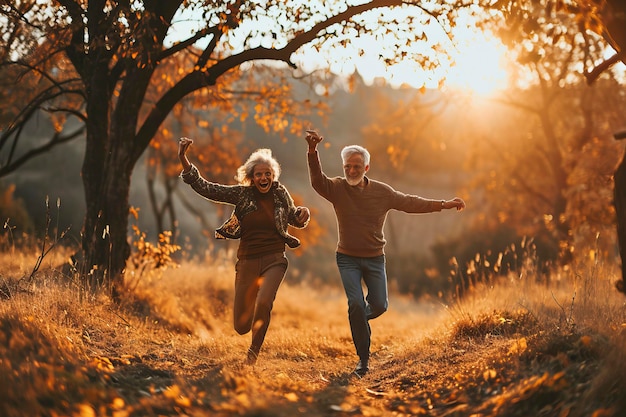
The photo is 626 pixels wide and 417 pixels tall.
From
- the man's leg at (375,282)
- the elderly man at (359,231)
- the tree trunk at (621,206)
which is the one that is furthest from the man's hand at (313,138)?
the tree trunk at (621,206)

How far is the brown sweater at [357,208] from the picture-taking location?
710 centimetres

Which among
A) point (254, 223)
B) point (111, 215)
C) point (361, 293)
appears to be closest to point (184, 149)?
point (254, 223)

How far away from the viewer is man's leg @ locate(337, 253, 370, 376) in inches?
273

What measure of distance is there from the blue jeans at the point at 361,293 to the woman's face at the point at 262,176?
1043mm

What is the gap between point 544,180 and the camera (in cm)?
2258

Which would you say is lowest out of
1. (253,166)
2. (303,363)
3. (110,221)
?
(303,363)

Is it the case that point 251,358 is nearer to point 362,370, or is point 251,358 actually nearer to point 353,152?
point 362,370

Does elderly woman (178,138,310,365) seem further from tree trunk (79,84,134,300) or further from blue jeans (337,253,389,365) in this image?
tree trunk (79,84,134,300)

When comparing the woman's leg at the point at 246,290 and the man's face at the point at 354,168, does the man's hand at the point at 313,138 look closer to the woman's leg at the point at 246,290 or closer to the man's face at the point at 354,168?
the man's face at the point at 354,168

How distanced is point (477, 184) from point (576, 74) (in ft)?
24.6

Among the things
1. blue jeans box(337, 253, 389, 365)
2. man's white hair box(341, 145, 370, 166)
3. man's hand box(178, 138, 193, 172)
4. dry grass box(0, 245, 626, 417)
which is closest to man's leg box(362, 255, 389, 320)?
blue jeans box(337, 253, 389, 365)

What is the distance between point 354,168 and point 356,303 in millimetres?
1372

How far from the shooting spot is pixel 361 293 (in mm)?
6980

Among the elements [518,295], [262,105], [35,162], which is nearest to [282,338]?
[518,295]
